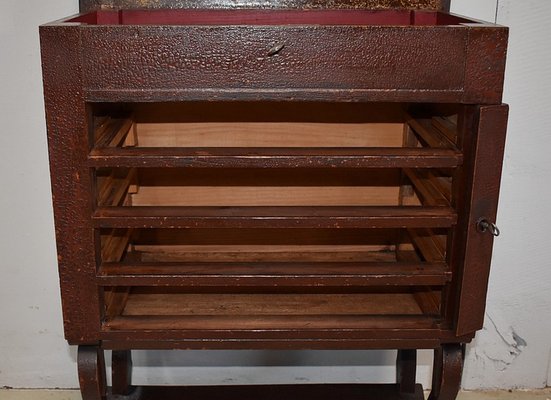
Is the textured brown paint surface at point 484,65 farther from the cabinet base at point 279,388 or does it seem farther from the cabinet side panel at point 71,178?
the cabinet side panel at point 71,178

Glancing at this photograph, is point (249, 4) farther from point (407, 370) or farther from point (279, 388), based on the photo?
point (407, 370)

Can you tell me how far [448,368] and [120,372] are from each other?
37.1 inches

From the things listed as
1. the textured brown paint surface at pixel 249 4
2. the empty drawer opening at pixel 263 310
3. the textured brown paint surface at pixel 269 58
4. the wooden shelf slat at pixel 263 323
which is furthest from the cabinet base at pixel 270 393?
the textured brown paint surface at pixel 249 4

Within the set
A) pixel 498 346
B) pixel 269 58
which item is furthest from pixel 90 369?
pixel 498 346

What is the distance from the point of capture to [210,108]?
1.74 metres

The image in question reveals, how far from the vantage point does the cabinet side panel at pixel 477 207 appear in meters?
1.19

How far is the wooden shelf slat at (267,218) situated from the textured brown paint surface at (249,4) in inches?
23.8

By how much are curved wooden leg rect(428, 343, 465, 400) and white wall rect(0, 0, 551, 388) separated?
758mm

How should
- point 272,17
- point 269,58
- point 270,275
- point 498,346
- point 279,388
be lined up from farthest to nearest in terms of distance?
point 498,346
point 279,388
point 272,17
point 270,275
point 269,58

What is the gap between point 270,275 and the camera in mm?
1292

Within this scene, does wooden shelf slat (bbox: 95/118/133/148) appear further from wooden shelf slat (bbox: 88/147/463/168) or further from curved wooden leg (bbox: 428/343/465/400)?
curved wooden leg (bbox: 428/343/465/400)

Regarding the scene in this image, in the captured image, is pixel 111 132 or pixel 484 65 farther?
pixel 111 132

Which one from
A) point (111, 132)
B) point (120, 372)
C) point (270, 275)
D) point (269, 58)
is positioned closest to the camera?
point (269, 58)

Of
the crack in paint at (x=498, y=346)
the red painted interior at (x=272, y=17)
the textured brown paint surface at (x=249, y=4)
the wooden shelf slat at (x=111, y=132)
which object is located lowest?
the crack in paint at (x=498, y=346)
